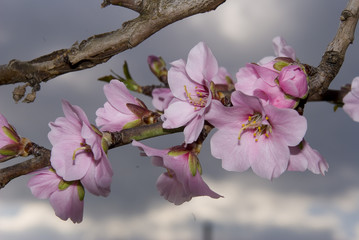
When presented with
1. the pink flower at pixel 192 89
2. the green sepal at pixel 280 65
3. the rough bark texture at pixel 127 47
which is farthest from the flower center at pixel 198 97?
the green sepal at pixel 280 65

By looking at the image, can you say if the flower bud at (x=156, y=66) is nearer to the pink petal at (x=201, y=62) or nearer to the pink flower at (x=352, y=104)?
the pink petal at (x=201, y=62)

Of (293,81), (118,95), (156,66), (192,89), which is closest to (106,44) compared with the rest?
(118,95)

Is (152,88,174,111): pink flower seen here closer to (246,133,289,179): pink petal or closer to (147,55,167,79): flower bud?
(147,55,167,79): flower bud

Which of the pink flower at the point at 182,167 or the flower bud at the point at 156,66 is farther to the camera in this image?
the flower bud at the point at 156,66

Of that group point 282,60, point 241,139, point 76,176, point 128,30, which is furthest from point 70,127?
point 282,60

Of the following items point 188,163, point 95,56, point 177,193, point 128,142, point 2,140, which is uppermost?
point 95,56

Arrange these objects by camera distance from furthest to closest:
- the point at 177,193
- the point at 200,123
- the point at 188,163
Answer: the point at 177,193, the point at 188,163, the point at 200,123

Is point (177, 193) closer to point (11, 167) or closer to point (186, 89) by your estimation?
point (186, 89)
